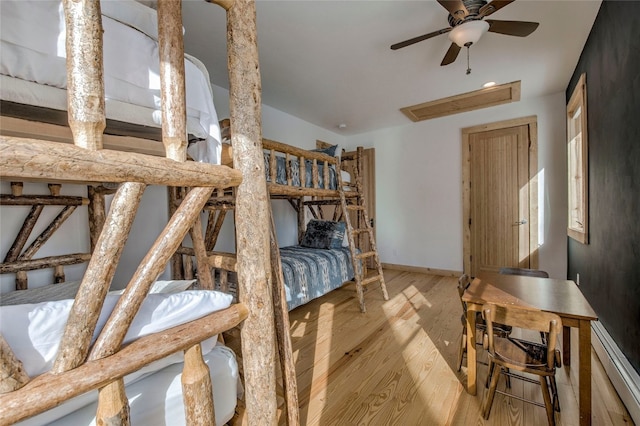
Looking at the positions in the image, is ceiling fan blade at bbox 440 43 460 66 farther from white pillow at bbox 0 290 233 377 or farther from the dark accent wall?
white pillow at bbox 0 290 233 377

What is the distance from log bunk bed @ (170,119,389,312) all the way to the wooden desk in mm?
1305

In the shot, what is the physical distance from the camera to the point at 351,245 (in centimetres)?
316

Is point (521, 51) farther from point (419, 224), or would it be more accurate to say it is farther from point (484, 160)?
point (419, 224)

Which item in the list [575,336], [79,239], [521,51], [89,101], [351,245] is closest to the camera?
[89,101]

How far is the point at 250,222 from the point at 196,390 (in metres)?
0.54

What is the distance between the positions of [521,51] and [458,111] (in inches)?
63.1

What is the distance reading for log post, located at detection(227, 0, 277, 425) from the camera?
974 millimetres

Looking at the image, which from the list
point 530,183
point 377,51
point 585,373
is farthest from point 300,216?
point 585,373

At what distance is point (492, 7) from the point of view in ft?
5.65

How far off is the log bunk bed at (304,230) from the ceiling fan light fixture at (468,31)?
4.88 ft

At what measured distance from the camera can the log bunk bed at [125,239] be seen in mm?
571

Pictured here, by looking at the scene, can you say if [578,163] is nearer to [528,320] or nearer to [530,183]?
[530,183]

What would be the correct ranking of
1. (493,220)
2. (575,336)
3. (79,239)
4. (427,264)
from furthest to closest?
(427,264), (493,220), (575,336), (79,239)

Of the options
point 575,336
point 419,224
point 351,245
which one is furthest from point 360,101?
point 575,336
